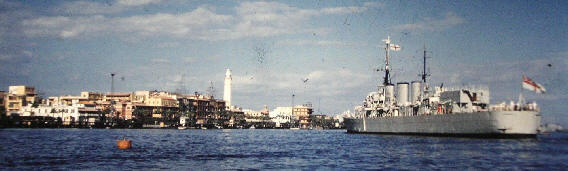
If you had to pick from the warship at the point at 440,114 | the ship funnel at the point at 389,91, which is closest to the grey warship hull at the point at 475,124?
the warship at the point at 440,114

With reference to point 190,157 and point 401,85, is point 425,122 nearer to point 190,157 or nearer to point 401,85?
point 401,85

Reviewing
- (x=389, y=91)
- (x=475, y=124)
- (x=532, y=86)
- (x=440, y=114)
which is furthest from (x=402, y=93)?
(x=532, y=86)

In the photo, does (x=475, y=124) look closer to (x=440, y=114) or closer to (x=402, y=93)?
(x=440, y=114)

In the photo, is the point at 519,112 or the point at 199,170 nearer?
the point at 199,170

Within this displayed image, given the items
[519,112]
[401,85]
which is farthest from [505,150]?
[401,85]

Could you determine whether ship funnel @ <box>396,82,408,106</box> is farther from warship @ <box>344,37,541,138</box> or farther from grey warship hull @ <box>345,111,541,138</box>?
grey warship hull @ <box>345,111,541,138</box>

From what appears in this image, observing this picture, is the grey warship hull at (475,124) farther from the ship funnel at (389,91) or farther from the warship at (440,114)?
the ship funnel at (389,91)
